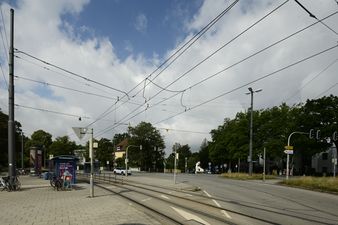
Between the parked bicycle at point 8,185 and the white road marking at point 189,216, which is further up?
the white road marking at point 189,216

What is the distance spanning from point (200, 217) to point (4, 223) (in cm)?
608

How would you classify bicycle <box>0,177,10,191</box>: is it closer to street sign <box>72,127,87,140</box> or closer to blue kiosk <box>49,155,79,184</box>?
blue kiosk <box>49,155,79,184</box>

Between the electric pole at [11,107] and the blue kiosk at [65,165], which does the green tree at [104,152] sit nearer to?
the blue kiosk at [65,165]

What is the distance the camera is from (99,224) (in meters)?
13.0

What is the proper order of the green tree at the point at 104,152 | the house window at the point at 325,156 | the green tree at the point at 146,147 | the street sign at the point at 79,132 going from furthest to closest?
1. the green tree at the point at 104,152
2. the green tree at the point at 146,147
3. the house window at the point at 325,156
4. the street sign at the point at 79,132

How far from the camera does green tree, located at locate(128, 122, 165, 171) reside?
12825 centimetres

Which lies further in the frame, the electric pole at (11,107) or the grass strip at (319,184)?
the grass strip at (319,184)

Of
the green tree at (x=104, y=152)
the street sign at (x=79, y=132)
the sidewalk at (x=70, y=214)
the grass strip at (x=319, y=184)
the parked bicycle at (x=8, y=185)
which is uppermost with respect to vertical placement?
the street sign at (x=79, y=132)

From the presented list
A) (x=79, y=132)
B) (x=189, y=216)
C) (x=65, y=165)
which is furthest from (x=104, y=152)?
(x=189, y=216)

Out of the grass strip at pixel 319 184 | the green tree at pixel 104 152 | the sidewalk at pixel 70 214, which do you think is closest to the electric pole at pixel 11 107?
the sidewalk at pixel 70 214

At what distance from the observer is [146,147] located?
130 metres

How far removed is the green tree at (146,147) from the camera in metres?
128

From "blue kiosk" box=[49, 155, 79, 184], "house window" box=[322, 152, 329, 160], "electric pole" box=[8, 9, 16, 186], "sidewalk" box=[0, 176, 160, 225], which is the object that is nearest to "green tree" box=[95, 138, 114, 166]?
"house window" box=[322, 152, 329, 160]

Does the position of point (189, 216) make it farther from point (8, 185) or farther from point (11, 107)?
point (11, 107)
